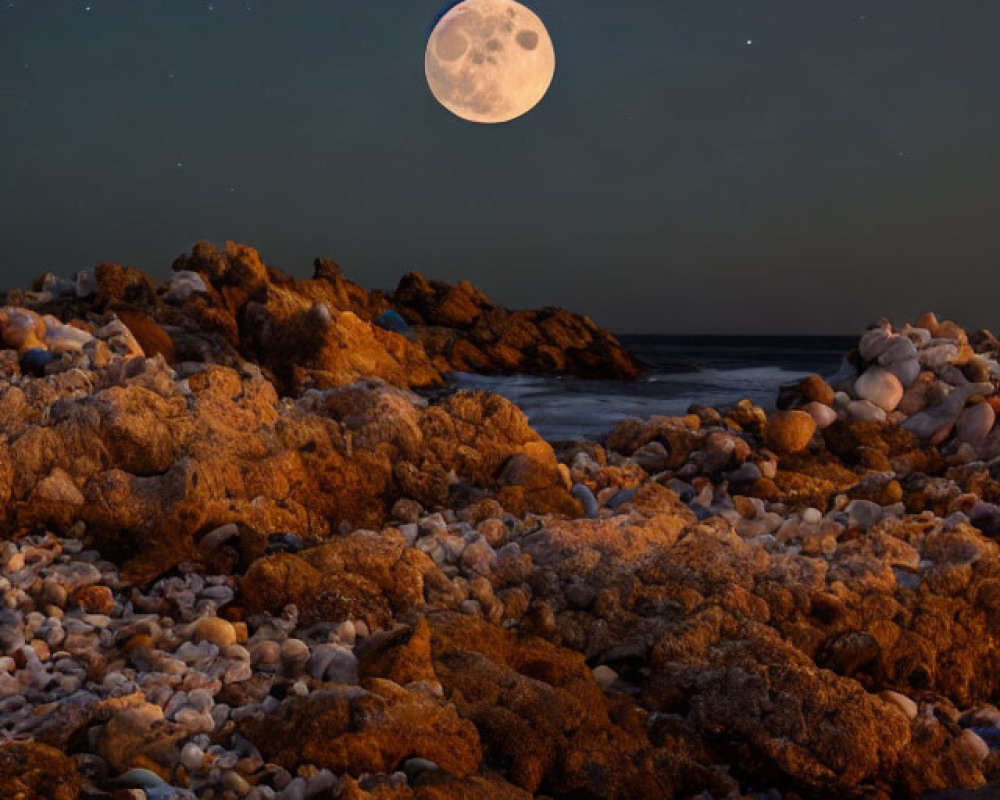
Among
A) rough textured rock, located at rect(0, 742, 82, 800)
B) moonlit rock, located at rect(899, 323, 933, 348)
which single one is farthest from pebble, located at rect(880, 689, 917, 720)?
moonlit rock, located at rect(899, 323, 933, 348)

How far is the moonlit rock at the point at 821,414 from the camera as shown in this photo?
823 cm

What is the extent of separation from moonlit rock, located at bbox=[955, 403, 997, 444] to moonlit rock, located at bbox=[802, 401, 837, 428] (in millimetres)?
1048

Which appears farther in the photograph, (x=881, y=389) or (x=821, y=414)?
(x=881, y=389)

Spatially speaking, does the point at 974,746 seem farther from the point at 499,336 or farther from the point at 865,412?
the point at 499,336

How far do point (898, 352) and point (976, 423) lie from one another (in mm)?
1322

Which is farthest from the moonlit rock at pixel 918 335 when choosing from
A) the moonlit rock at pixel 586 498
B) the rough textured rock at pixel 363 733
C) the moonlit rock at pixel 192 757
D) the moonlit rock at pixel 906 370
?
the moonlit rock at pixel 192 757

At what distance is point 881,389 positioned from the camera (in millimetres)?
8430

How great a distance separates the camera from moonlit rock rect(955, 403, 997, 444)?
7.68 meters

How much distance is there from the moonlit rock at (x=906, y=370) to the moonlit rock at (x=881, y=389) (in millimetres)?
82

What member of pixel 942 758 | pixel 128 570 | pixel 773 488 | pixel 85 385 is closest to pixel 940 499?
pixel 773 488

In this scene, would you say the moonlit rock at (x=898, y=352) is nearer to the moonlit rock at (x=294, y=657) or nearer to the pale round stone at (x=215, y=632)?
the moonlit rock at (x=294, y=657)

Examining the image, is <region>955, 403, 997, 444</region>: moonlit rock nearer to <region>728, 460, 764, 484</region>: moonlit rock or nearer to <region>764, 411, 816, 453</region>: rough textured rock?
<region>764, 411, 816, 453</region>: rough textured rock

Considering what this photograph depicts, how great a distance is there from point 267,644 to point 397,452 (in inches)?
93.4

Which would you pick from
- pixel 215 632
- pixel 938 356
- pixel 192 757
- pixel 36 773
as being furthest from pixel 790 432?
pixel 36 773
